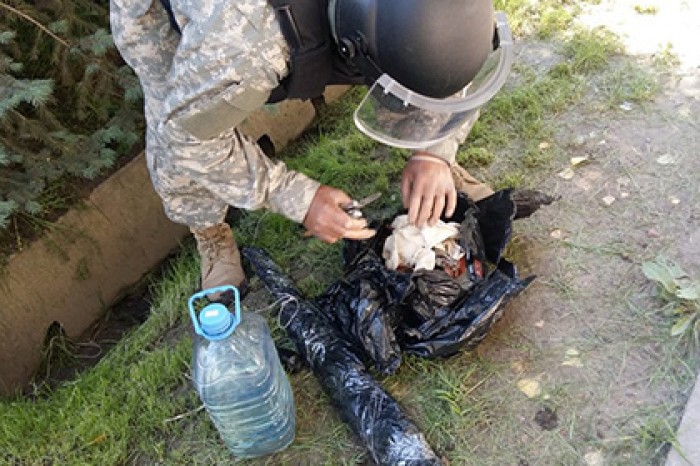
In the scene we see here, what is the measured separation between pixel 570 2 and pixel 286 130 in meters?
1.75

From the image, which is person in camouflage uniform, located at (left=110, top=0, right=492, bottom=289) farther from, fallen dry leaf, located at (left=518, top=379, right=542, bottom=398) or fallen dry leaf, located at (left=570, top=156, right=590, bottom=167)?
fallen dry leaf, located at (left=518, top=379, right=542, bottom=398)

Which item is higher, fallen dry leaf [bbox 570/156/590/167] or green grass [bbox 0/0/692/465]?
fallen dry leaf [bbox 570/156/590/167]

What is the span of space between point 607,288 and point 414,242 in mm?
726

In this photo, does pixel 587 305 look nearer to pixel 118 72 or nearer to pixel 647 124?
pixel 647 124

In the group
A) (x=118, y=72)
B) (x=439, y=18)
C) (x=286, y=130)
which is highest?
(x=439, y=18)

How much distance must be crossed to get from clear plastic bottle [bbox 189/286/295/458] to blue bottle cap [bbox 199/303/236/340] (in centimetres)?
15

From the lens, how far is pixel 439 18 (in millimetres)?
1699

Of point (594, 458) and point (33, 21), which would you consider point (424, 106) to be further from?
point (33, 21)

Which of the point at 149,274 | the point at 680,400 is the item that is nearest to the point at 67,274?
the point at 149,274

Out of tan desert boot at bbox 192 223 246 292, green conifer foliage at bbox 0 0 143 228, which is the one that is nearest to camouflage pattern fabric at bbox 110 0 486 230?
tan desert boot at bbox 192 223 246 292

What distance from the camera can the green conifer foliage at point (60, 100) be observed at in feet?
9.84

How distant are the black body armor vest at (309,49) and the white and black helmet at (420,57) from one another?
6 cm

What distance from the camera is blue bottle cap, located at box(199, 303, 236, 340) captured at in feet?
6.45

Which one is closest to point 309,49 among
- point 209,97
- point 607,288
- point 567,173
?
point 209,97
